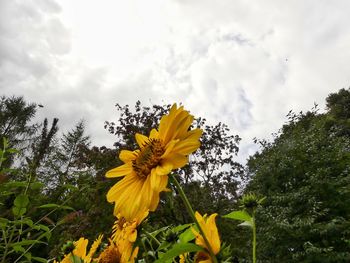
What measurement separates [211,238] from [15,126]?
20462mm

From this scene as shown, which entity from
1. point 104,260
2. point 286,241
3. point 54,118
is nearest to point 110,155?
point 286,241

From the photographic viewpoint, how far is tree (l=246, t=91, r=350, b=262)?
21.1 feet

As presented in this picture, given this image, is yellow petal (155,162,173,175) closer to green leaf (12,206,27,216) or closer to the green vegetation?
green leaf (12,206,27,216)

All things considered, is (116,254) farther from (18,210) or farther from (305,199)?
(305,199)

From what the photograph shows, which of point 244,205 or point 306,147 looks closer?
point 244,205

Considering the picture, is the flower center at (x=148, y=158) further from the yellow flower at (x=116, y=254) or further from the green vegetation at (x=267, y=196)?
the green vegetation at (x=267, y=196)

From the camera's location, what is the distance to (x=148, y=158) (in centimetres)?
72

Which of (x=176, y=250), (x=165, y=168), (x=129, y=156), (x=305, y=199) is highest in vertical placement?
(x=305, y=199)

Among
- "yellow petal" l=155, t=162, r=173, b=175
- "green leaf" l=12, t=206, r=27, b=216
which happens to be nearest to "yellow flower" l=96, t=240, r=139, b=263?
"yellow petal" l=155, t=162, r=173, b=175

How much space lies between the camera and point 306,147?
8.42 meters

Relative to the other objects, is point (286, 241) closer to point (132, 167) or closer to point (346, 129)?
point (132, 167)

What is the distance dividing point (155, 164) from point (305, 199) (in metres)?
7.04

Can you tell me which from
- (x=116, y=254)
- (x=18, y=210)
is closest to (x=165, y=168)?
(x=116, y=254)

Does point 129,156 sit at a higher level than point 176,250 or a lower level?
higher
